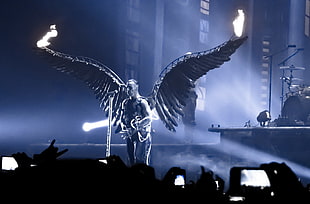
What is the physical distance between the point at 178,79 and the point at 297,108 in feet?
17.2

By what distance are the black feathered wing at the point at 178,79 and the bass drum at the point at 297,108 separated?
477cm

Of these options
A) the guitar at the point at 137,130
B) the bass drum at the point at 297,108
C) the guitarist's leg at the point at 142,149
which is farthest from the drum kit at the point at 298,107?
the guitar at the point at 137,130

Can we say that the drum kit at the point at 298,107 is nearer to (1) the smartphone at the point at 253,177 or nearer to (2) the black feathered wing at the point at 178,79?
(2) the black feathered wing at the point at 178,79

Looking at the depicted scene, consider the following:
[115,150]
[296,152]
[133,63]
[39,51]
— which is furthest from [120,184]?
[133,63]

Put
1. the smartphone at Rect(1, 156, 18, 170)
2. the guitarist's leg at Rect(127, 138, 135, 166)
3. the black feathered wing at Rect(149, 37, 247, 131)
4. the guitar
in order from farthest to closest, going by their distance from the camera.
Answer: the guitarist's leg at Rect(127, 138, 135, 166), the black feathered wing at Rect(149, 37, 247, 131), the guitar, the smartphone at Rect(1, 156, 18, 170)

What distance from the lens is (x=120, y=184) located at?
2.41 meters

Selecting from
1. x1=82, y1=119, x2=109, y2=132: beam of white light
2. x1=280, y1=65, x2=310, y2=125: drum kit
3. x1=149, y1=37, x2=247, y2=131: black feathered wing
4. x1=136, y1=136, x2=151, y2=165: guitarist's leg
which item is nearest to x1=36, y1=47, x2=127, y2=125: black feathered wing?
x1=149, y1=37, x2=247, y2=131: black feathered wing

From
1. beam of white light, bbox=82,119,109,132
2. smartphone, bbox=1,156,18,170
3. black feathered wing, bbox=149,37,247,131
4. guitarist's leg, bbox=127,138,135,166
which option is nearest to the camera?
smartphone, bbox=1,156,18,170

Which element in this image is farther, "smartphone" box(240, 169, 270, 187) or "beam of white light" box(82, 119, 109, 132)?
"beam of white light" box(82, 119, 109, 132)

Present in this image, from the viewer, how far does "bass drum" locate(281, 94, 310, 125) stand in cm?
1769

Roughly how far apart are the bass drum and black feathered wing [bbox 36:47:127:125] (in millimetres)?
5639

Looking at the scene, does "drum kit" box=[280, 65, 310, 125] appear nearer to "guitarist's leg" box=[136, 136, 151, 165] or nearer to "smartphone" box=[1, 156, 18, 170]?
"guitarist's leg" box=[136, 136, 151, 165]

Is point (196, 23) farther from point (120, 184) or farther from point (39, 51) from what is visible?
point (120, 184)

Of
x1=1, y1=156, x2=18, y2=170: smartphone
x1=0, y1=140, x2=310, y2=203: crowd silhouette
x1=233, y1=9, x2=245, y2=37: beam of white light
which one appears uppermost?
x1=233, y1=9, x2=245, y2=37: beam of white light
